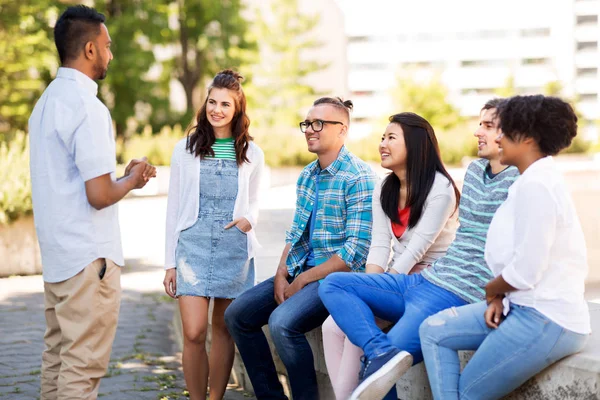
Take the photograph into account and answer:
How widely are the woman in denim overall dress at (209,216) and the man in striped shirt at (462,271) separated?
124 centimetres

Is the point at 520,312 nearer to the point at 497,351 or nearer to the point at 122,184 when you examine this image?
the point at 497,351

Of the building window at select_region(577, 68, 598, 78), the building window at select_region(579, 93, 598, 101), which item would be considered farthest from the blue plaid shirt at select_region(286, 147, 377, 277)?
the building window at select_region(579, 93, 598, 101)

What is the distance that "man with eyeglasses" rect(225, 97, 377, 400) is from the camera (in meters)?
4.73

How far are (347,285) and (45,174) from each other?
1542 mm

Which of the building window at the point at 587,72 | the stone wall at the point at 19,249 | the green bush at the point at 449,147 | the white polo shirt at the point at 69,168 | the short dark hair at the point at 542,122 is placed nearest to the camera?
the short dark hair at the point at 542,122

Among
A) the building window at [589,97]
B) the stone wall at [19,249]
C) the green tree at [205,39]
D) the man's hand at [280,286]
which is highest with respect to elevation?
the green tree at [205,39]

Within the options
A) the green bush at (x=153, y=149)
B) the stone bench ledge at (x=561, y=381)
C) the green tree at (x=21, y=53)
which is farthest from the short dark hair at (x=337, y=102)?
the green bush at (x=153, y=149)

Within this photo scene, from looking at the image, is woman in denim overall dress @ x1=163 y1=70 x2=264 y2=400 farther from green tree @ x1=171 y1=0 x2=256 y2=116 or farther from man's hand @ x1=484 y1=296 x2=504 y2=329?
green tree @ x1=171 y1=0 x2=256 y2=116

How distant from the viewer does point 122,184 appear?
13.0ft

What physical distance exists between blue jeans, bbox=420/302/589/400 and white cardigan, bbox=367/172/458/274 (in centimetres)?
76

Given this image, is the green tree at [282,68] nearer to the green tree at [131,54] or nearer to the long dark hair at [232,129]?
the green tree at [131,54]

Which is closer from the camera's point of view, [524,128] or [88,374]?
[524,128]

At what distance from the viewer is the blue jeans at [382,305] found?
3.95 meters

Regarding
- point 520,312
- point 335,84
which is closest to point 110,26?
point 520,312
